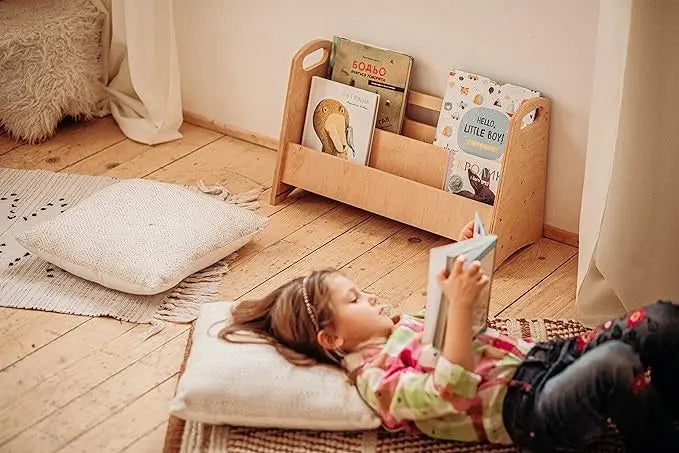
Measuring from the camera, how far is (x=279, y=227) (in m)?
2.81

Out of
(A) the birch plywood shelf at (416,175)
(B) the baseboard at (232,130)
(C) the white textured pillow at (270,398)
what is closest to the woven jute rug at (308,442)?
(C) the white textured pillow at (270,398)

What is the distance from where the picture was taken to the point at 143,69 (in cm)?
316

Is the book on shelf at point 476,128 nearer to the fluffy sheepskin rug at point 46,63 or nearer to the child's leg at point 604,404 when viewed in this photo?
the child's leg at point 604,404

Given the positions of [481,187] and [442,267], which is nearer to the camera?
[442,267]

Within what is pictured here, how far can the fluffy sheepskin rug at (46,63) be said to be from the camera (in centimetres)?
308

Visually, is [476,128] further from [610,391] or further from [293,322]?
[610,391]

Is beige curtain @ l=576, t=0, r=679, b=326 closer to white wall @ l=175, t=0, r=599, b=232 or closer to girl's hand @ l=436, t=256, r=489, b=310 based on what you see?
white wall @ l=175, t=0, r=599, b=232

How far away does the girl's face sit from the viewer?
197 cm

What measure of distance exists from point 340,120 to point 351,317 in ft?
3.26

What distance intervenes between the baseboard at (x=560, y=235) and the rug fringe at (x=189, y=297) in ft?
2.67

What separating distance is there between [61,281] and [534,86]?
1213 millimetres

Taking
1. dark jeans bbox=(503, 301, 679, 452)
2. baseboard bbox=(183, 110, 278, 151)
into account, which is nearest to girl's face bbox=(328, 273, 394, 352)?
dark jeans bbox=(503, 301, 679, 452)

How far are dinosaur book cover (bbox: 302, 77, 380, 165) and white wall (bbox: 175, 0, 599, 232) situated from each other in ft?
0.50

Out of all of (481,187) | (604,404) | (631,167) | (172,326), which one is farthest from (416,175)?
(604,404)
